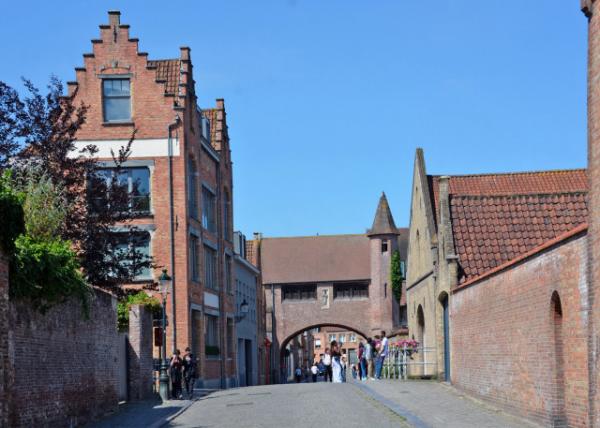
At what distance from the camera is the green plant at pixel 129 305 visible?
29.9 meters

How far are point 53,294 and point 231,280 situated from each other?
109ft

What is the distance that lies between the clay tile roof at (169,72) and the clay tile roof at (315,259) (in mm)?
42173

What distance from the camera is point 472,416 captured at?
2023 cm

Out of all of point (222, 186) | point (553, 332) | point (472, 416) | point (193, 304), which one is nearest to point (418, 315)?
→ point (193, 304)

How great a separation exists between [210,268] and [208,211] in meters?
2.47

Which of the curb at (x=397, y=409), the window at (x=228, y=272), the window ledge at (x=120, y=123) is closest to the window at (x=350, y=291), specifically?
the window at (x=228, y=272)

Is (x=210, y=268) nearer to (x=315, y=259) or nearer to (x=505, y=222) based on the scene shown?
(x=505, y=222)

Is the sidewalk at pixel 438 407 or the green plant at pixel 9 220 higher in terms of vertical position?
the green plant at pixel 9 220

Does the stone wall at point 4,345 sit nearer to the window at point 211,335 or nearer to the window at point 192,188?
the window at point 192,188

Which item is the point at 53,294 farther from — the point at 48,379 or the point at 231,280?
the point at 231,280

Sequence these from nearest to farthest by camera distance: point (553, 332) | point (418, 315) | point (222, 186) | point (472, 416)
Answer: point (553, 332) → point (472, 416) → point (418, 315) → point (222, 186)

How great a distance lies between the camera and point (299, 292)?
84500 millimetres

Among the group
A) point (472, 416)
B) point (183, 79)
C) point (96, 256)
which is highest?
point (183, 79)

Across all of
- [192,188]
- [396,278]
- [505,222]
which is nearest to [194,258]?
[192,188]
